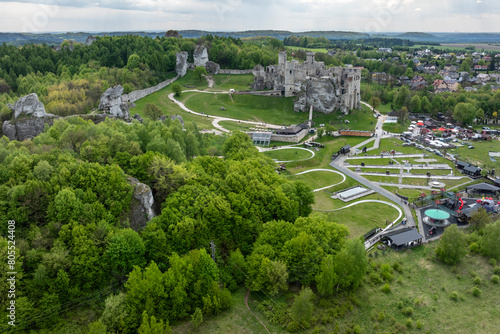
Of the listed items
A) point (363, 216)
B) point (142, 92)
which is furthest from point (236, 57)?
point (363, 216)

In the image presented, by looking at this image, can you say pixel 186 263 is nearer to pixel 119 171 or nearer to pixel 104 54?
pixel 119 171

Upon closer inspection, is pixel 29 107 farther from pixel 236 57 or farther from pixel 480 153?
pixel 480 153

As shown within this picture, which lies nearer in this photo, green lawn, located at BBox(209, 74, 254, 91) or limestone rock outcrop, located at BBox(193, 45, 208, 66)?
green lawn, located at BBox(209, 74, 254, 91)

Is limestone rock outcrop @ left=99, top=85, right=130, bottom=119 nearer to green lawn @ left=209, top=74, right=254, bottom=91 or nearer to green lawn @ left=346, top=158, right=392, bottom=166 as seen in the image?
green lawn @ left=209, top=74, right=254, bottom=91

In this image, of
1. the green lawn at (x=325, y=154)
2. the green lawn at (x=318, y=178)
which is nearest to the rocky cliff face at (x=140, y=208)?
the green lawn at (x=318, y=178)

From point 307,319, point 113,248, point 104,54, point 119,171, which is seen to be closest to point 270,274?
point 307,319

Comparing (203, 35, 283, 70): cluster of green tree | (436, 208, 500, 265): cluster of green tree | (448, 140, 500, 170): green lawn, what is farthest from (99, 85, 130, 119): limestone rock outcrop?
(448, 140, 500, 170): green lawn
